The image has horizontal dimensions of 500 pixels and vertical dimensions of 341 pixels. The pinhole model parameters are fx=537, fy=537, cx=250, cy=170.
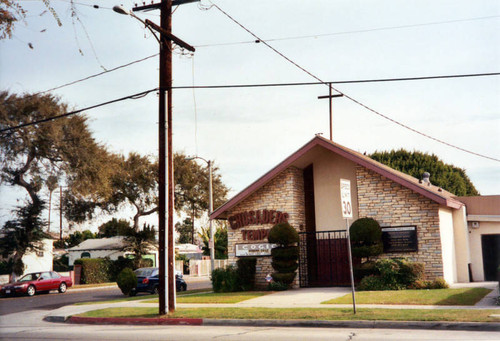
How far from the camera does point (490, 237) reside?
2588 cm

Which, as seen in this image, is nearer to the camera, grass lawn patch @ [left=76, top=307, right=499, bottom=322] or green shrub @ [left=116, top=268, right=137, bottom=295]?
grass lawn patch @ [left=76, top=307, right=499, bottom=322]

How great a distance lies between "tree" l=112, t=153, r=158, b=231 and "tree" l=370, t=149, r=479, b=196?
85.5 ft

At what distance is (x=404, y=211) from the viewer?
21797 millimetres

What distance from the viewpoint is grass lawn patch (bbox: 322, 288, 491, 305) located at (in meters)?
15.9

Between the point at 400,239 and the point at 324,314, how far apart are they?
8.94 metres

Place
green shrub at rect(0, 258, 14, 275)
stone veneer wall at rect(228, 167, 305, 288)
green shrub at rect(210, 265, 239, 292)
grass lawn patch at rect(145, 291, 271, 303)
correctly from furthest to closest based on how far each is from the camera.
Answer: green shrub at rect(0, 258, 14, 275), stone veneer wall at rect(228, 167, 305, 288), green shrub at rect(210, 265, 239, 292), grass lawn patch at rect(145, 291, 271, 303)

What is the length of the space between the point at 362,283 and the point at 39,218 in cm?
2464

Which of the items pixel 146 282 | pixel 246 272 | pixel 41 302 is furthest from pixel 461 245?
pixel 41 302

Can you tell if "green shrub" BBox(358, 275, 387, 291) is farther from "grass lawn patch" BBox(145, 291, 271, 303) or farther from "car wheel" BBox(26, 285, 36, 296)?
"car wheel" BBox(26, 285, 36, 296)

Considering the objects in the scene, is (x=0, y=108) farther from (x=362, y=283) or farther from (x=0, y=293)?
(x=362, y=283)

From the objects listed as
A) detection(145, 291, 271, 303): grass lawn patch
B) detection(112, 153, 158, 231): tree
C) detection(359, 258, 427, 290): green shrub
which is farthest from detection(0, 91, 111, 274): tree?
detection(359, 258, 427, 290): green shrub

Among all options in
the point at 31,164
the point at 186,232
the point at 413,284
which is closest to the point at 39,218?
the point at 31,164

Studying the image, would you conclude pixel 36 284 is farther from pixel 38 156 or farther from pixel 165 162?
pixel 165 162

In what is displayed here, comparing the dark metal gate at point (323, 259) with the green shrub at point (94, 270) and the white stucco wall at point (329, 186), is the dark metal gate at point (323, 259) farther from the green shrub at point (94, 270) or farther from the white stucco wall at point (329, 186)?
the green shrub at point (94, 270)
